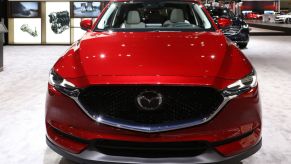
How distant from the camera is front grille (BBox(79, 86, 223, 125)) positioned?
2428 mm

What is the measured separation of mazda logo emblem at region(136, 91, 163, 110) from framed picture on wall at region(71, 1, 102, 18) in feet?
40.2

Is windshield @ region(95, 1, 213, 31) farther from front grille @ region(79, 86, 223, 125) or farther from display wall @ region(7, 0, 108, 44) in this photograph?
display wall @ region(7, 0, 108, 44)

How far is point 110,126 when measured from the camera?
241cm

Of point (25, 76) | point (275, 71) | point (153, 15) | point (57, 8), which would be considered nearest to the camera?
point (153, 15)

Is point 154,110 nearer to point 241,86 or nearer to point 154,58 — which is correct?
point 154,58

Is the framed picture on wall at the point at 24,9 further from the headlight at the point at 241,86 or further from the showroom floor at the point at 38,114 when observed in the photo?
the headlight at the point at 241,86

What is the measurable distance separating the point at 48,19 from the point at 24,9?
2.92ft

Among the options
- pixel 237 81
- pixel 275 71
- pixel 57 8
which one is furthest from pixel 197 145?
pixel 57 8

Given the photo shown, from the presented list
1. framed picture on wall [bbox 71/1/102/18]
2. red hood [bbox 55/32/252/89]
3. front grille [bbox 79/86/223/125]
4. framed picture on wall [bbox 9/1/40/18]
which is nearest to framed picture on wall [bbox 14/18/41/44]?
framed picture on wall [bbox 9/1/40/18]

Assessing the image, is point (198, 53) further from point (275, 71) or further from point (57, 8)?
point (57, 8)

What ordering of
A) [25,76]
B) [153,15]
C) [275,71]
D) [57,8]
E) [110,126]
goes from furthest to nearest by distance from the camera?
[57,8] < [275,71] < [25,76] < [153,15] < [110,126]

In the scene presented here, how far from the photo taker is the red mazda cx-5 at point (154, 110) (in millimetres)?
2410

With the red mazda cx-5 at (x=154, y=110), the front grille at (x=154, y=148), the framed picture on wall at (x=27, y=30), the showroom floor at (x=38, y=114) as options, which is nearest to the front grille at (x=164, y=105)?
the red mazda cx-5 at (x=154, y=110)

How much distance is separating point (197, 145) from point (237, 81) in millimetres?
453
